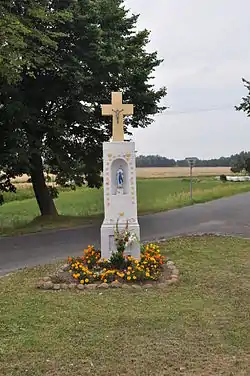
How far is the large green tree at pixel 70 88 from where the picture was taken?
1309cm

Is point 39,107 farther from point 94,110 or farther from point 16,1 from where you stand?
point 16,1

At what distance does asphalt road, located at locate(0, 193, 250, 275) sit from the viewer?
9.53 metres

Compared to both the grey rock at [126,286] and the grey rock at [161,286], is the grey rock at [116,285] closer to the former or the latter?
the grey rock at [126,286]

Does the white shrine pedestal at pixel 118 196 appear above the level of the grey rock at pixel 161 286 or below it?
above

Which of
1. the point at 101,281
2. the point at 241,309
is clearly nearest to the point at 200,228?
the point at 101,281

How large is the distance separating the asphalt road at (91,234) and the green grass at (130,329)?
2.15 m

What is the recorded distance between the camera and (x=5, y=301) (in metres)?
5.91

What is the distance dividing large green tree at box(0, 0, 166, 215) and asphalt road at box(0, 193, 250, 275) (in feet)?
8.35

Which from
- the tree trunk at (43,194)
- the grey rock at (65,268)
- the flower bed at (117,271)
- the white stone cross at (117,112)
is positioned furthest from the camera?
the tree trunk at (43,194)

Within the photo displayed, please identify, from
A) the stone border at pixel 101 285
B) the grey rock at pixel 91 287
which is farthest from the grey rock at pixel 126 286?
the grey rock at pixel 91 287

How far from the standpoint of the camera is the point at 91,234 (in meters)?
12.5

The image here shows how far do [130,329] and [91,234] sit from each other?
25.5 ft

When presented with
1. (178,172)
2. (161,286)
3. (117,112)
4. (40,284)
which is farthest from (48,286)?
(178,172)

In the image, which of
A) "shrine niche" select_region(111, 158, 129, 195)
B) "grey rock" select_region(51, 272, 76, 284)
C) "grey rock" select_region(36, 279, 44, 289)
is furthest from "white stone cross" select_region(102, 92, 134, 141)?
"grey rock" select_region(36, 279, 44, 289)
